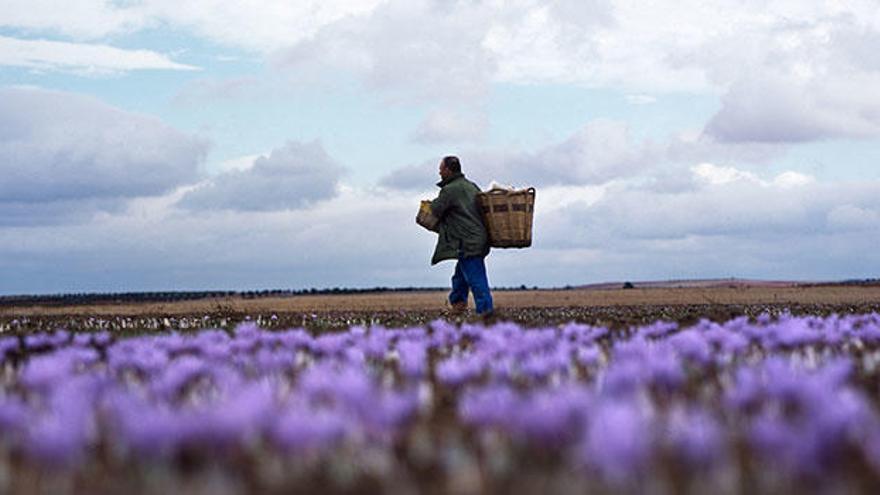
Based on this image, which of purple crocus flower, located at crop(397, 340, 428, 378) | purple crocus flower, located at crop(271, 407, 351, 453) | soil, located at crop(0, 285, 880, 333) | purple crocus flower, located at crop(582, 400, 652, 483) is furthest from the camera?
soil, located at crop(0, 285, 880, 333)

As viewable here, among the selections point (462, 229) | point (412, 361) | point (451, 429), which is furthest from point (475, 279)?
point (451, 429)

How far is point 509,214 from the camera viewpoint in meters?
23.0

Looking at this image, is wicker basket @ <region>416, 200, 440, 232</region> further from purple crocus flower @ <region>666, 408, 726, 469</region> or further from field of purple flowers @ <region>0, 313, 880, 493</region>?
purple crocus flower @ <region>666, 408, 726, 469</region>

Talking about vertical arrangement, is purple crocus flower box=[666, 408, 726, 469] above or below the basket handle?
below

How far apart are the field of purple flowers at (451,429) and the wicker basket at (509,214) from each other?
567 inches

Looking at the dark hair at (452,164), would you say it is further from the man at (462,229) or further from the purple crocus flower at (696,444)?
the purple crocus flower at (696,444)

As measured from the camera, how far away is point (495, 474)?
4.39m

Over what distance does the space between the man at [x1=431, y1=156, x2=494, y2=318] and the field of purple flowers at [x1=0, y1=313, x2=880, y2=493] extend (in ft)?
49.4

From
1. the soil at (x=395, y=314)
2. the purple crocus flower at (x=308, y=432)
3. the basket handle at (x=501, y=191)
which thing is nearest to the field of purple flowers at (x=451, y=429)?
the purple crocus flower at (x=308, y=432)

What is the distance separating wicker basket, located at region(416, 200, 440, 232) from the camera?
2399 cm

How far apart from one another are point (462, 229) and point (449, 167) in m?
1.25

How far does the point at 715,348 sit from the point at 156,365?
4548 mm

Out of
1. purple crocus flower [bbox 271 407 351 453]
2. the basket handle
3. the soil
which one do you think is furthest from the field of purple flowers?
the basket handle

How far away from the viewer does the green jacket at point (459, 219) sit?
23438 mm
